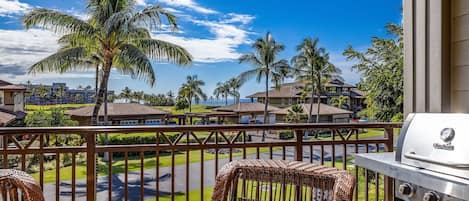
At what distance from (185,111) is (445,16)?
8906mm

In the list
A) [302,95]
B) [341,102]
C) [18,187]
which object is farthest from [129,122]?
[18,187]

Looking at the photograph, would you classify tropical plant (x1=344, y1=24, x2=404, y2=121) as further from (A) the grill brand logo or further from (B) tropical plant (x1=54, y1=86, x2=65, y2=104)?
(A) the grill brand logo

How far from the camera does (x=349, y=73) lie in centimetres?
1209

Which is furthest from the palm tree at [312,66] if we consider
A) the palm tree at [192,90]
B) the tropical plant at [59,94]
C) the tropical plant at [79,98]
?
the tropical plant at [59,94]

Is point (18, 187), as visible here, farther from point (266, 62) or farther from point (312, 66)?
point (312, 66)

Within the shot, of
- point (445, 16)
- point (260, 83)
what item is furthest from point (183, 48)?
point (445, 16)

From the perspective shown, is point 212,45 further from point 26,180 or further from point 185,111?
point 26,180

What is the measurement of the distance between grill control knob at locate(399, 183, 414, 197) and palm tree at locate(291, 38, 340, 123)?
11.5 metres

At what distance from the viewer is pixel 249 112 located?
35.6ft

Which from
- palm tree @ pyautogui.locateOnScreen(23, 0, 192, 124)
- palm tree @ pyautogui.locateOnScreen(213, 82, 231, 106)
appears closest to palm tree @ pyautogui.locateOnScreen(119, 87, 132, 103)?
Answer: palm tree @ pyautogui.locateOnScreen(23, 0, 192, 124)

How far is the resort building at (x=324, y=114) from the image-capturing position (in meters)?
9.84

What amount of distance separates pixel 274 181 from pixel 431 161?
550 mm

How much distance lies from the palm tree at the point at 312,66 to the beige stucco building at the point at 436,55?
1081cm

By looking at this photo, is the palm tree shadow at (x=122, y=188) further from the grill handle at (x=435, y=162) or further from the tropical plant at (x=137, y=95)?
the grill handle at (x=435, y=162)
